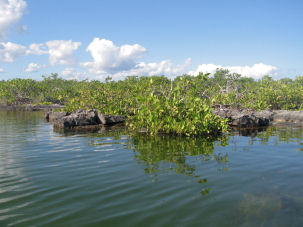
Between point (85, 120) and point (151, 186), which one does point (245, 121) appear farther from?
point (151, 186)

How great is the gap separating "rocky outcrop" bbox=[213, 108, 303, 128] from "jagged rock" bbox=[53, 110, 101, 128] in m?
9.26

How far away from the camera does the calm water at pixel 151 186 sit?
459 cm

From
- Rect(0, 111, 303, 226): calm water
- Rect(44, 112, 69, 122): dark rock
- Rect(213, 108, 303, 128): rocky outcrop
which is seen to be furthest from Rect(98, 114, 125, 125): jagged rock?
Rect(0, 111, 303, 226): calm water

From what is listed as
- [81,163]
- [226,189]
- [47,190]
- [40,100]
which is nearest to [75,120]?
[81,163]

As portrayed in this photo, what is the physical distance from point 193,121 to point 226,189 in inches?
302

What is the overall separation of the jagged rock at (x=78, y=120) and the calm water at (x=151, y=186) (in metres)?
8.12

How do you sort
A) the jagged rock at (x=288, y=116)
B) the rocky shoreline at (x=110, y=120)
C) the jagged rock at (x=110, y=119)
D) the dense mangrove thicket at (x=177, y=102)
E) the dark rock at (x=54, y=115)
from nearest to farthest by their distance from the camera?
the dense mangrove thicket at (x=177, y=102)
the rocky shoreline at (x=110, y=120)
the jagged rock at (x=110, y=119)
the dark rock at (x=54, y=115)
the jagged rock at (x=288, y=116)

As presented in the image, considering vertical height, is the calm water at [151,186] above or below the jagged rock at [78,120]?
below

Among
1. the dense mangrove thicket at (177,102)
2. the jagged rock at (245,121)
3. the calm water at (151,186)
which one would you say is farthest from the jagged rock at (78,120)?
the jagged rock at (245,121)

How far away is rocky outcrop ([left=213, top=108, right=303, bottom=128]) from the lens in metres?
18.9

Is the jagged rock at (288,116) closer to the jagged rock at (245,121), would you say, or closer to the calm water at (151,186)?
the jagged rock at (245,121)

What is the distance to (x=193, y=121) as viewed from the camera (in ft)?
44.2

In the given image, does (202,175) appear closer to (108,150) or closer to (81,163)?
(81,163)

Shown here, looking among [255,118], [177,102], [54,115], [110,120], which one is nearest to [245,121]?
[255,118]
